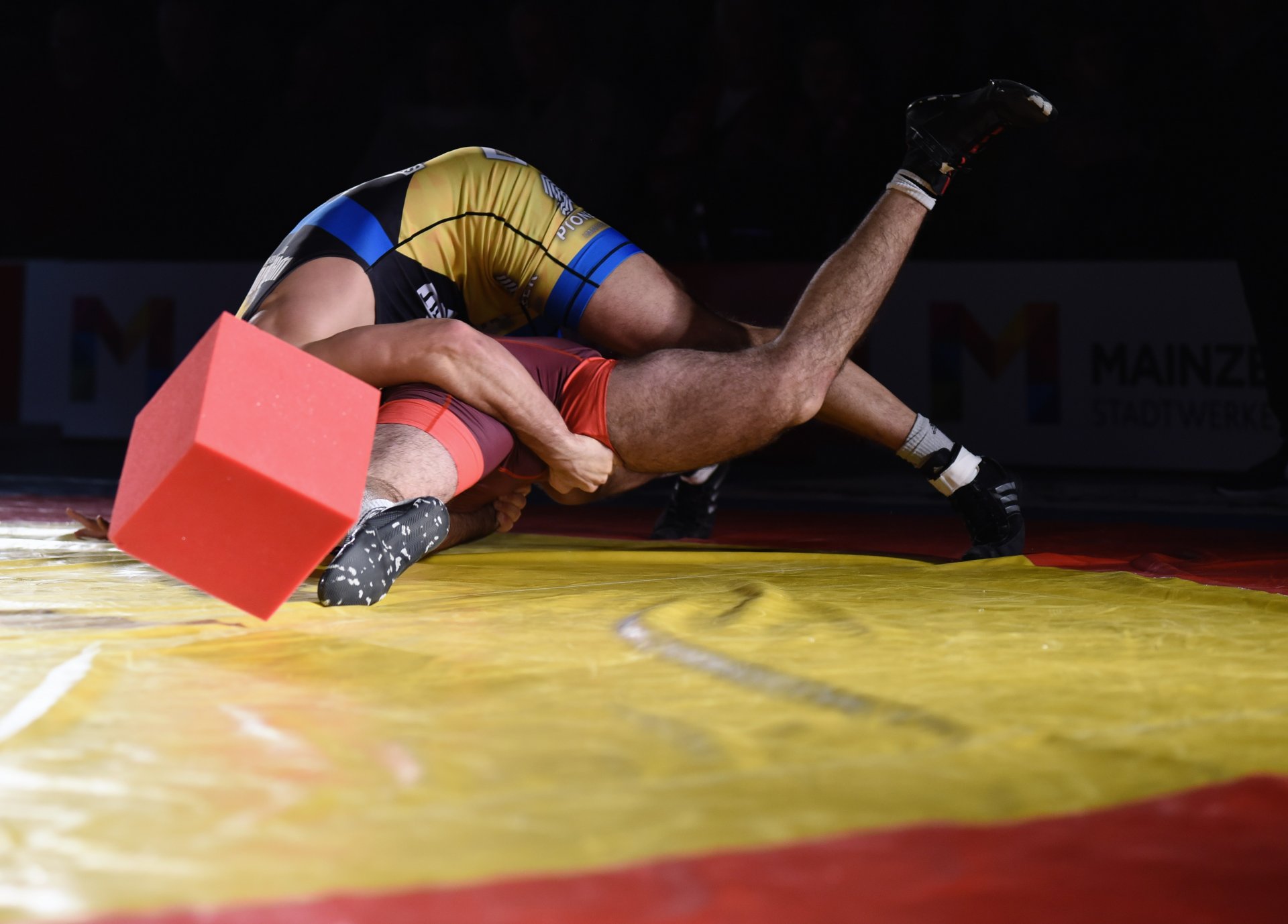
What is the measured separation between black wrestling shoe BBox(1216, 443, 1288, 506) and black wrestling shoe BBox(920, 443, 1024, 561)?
1.72 m

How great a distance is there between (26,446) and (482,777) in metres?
5.02

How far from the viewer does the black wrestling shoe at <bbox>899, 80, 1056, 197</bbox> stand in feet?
6.82

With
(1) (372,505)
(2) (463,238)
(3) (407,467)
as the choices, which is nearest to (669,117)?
(2) (463,238)

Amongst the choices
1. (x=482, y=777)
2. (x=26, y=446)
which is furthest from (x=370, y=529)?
(x=26, y=446)

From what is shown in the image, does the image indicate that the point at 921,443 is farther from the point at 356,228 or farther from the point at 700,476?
the point at 356,228

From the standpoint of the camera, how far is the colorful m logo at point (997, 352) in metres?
4.43

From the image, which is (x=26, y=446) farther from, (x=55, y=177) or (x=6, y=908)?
(x=6, y=908)

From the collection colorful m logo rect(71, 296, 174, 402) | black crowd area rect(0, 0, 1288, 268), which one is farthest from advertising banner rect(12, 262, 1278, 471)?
colorful m logo rect(71, 296, 174, 402)

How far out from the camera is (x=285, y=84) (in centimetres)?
618

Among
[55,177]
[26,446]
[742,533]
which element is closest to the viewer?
[742,533]

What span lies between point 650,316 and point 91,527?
1159 millimetres

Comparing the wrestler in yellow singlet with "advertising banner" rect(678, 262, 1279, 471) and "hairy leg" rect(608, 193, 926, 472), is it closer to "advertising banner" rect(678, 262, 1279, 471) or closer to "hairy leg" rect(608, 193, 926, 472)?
"hairy leg" rect(608, 193, 926, 472)

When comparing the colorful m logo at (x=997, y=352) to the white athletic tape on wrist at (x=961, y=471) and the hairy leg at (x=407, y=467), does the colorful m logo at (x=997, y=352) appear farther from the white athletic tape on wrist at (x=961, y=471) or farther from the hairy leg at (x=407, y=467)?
the hairy leg at (x=407, y=467)

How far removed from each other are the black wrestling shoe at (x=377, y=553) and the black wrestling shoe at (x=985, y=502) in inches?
40.8
